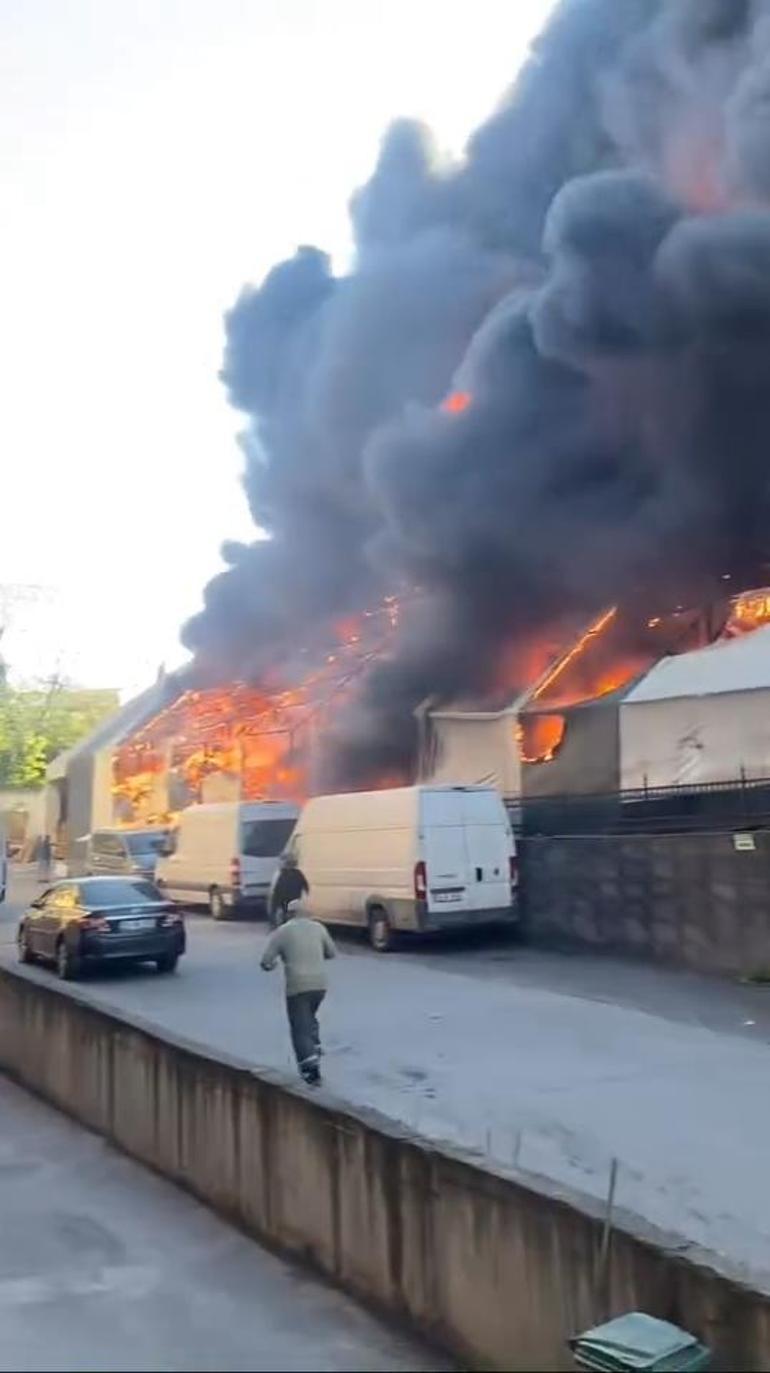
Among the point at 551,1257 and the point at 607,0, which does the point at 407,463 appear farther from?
the point at 551,1257

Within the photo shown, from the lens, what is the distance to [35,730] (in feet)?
148

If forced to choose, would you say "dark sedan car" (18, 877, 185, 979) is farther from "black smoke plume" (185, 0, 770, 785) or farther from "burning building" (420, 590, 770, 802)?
"black smoke plume" (185, 0, 770, 785)

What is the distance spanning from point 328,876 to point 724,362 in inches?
440

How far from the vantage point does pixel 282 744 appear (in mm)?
30234

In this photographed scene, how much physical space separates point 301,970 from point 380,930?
807 cm

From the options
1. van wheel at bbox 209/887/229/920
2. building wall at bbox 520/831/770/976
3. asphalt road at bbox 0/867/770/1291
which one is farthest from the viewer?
van wheel at bbox 209/887/229/920

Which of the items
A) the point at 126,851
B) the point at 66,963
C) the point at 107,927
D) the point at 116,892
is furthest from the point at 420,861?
the point at 126,851

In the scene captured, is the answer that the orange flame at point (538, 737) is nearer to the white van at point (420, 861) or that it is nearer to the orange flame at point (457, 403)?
the orange flame at point (457, 403)

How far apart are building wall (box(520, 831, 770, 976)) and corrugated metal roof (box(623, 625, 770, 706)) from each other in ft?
7.69

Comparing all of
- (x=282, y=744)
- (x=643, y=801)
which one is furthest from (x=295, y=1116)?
(x=282, y=744)

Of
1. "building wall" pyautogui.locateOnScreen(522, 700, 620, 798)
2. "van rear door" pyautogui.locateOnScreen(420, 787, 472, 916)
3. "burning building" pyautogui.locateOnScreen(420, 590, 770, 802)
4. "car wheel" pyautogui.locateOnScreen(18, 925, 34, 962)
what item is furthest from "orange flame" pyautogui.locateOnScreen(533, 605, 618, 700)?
"car wheel" pyautogui.locateOnScreen(18, 925, 34, 962)

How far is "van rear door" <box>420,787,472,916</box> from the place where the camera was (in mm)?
16422

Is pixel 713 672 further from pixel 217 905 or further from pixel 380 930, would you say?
pixel 217 905

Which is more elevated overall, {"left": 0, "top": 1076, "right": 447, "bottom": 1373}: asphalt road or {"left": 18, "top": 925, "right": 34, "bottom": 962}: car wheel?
{"left": 18, "top": 925, "right": 34, "bottom": 962}: car wheel
